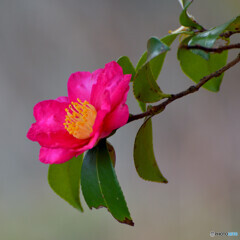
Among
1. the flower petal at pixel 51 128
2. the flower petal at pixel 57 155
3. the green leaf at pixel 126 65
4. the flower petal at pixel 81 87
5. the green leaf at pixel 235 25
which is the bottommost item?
the flower petal at pixel 57 155

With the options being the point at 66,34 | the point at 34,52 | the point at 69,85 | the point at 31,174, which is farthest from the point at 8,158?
the point at 69,85

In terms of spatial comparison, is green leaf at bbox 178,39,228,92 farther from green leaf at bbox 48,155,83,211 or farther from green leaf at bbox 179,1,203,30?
green leaf at bbox 48,155,83,211

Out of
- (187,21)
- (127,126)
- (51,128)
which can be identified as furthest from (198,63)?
(127,126)

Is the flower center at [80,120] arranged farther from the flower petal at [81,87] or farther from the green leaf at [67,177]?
the green leaf at [67,177]

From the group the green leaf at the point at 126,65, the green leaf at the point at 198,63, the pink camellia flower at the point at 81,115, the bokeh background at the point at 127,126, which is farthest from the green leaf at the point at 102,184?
the bokeh background at the point at 127,126

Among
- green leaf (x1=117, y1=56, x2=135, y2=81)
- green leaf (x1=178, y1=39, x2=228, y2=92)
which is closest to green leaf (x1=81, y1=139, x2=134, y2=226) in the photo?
green leaf (x1=117, y1=56, x2=135, y2=81)

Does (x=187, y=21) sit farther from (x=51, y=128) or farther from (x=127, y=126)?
(x=127, y=126)

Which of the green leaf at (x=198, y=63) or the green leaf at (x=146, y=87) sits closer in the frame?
the green leaf at (x=146, y=87)
